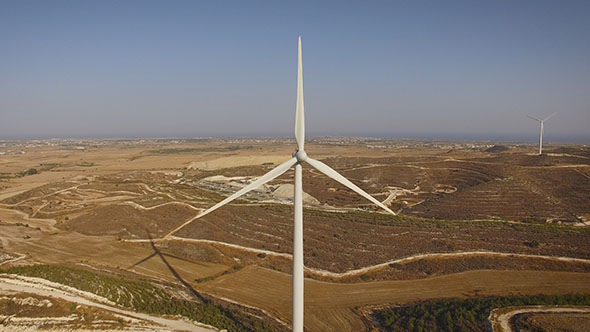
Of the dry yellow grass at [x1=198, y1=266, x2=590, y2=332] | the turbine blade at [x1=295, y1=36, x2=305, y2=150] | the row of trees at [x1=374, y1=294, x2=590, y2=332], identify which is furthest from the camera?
the dry yellow grass at [x1=198, y1=266, x2=590, y2=332]

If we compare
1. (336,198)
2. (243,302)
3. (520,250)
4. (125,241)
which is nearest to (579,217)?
(520,250)

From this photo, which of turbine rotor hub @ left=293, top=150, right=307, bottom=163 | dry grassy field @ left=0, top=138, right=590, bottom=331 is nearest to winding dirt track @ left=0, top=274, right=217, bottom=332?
dry grassy field @ left=0, top=138, right=590, bottom=331

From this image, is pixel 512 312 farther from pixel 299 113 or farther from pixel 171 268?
pixel 171 268

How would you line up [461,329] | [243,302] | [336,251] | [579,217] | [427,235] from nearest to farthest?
[461,329] < [243,302] < [336,251] < [427,235] < [579,217]

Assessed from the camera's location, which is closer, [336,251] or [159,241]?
[336,251]

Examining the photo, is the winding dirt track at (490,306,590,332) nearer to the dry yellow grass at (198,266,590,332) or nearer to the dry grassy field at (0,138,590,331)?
the dry yellow grass at (198,266,590,332)

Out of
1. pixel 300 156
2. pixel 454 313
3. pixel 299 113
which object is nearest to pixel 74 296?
pixel 300 156

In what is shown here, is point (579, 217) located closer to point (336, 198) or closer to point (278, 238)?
point (336, 198)

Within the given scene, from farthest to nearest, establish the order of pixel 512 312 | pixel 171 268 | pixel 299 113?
pixel 171 268, pixel 512 312, pixel 299 113

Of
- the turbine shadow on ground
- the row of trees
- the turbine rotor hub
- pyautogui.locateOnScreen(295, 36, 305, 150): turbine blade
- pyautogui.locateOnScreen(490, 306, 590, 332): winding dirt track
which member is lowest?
the turbine shadow on ground
